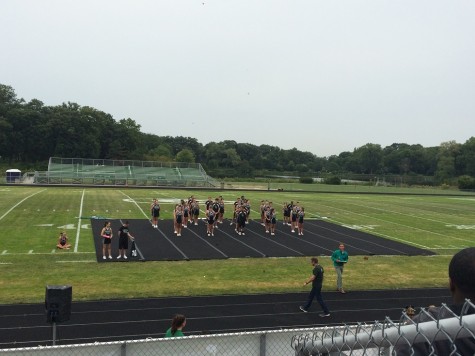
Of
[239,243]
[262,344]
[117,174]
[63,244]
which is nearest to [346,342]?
[262,344]

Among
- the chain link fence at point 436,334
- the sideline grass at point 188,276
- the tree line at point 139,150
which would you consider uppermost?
the tree line at point 139,150

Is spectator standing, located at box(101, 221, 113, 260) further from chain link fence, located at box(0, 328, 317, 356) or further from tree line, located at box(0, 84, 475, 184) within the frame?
tree line, located at box(0, 84, 475, 184)

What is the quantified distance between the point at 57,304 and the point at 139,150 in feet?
349

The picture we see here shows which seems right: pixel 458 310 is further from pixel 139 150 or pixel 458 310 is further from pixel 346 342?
pixel 139 150

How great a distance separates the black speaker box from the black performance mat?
10736 mm

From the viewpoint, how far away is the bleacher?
62625 millimetres

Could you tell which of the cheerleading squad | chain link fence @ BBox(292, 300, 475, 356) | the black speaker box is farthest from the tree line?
chain link fence @ BBox(292, 300, 475, 356)

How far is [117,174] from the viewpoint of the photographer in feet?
224

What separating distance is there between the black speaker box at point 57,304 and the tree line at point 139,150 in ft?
271

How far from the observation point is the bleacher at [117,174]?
205ft

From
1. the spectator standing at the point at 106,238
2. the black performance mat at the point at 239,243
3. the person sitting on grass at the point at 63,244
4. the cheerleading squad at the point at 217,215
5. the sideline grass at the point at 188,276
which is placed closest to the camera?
the sideline grass at the point at 188,276

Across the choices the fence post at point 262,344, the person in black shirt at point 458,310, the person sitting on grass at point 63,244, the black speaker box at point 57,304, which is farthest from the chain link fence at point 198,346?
the person sitting on grass at point 63,244

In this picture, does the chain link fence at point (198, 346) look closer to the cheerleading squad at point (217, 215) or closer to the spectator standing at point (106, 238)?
the spectator standing at point (106, 238)

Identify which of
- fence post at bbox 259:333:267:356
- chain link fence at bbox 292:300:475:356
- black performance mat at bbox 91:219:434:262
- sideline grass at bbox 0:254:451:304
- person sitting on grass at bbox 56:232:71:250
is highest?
chain link fence at bbox 292:300:475:356
